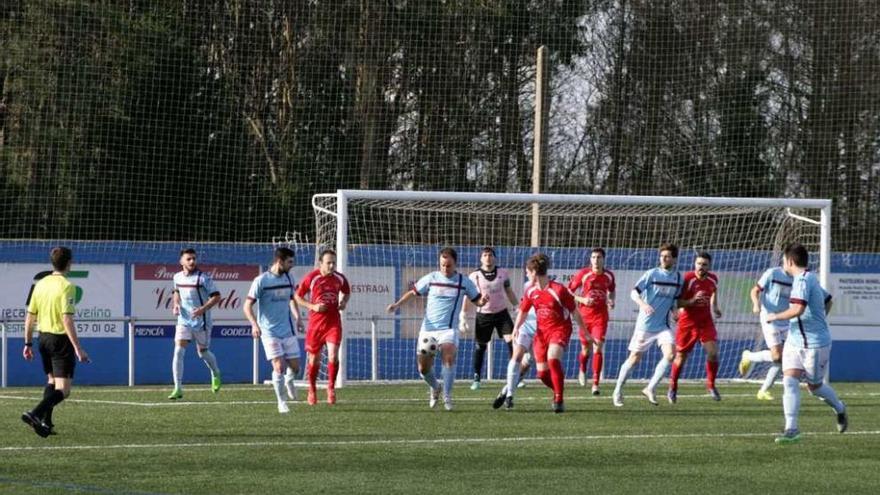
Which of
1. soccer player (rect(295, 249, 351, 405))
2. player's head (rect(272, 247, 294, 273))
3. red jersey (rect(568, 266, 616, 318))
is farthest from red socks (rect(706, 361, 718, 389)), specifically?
player's head (rect(272, 247, 294, 273))

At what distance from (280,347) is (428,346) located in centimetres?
181

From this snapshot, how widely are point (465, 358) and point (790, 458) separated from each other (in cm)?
1585

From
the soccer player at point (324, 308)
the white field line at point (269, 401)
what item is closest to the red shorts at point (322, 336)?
the soccer player at point (324, 308)

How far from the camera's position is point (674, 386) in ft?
67.0

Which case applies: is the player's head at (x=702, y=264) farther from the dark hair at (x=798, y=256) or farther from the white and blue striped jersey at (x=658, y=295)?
the dark hair at (x=798, y=256)

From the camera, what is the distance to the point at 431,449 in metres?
13.6

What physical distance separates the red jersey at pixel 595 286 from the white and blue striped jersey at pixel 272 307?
548 centimetres

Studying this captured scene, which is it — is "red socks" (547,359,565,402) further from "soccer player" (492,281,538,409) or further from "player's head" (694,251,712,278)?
"player's head" (694,251,712,278)

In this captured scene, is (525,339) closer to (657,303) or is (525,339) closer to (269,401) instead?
(657,303)

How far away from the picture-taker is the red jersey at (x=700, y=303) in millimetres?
21422

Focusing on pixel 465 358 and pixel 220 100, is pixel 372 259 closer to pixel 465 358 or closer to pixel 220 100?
pixel 465 358

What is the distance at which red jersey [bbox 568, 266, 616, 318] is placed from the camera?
22938mm

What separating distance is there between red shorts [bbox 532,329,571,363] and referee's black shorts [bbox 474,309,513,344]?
5602 mm

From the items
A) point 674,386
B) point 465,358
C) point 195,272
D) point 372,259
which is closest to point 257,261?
point 372,259
